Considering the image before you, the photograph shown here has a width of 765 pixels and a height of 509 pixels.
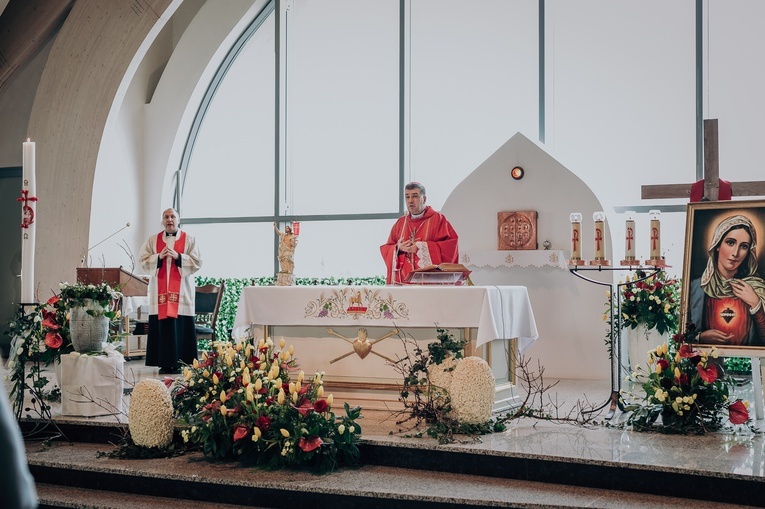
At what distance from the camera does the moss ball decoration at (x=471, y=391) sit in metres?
5.16

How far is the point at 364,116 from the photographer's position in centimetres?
1074

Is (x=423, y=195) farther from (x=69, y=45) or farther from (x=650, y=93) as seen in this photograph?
(x=69, y=45)

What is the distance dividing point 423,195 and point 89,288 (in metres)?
2.55

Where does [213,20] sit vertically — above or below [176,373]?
above

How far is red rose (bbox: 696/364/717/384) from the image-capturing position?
16.8 feet

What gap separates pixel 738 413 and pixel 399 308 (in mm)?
2258

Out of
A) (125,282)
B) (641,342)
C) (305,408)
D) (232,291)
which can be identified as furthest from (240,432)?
(232,291)

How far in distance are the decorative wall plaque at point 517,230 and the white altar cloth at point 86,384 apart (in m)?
4.45

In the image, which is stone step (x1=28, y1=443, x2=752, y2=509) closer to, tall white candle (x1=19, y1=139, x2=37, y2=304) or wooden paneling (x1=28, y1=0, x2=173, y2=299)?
tall white candle (x1=19, y1=139, x2=37, y2=304)

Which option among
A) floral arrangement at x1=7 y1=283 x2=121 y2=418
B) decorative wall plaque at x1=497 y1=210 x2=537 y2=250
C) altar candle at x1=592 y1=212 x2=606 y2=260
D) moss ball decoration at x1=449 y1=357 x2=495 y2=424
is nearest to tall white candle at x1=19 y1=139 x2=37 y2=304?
floral arrangement at x1=7 y1=283 x2=121 y2=418

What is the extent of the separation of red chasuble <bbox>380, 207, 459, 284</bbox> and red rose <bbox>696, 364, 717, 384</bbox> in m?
2.08

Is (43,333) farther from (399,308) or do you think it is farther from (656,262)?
(656,262)

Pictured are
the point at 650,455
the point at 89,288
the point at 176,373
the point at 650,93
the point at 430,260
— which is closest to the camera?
the point at 650,455

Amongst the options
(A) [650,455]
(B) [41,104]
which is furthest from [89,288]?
(B) [41,104]
